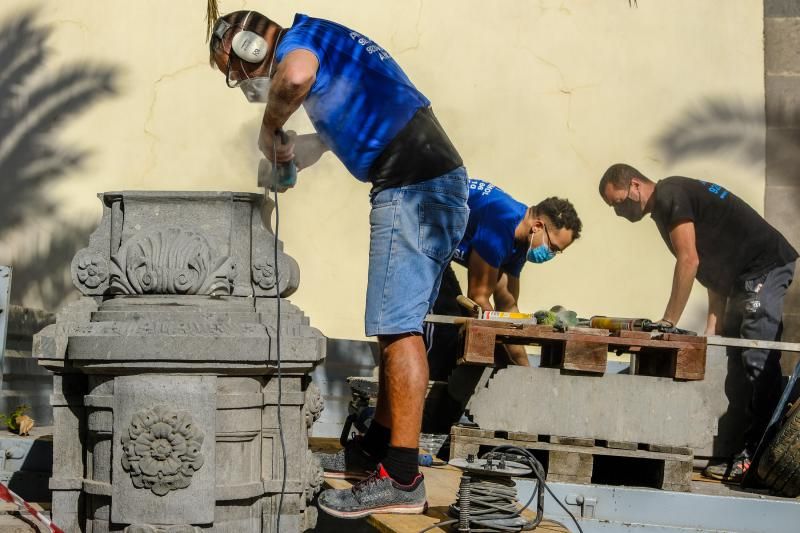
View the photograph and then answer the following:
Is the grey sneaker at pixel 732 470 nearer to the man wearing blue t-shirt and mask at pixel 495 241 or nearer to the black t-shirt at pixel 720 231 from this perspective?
the man wearing blue t-shirt and mask at pixel 495 241

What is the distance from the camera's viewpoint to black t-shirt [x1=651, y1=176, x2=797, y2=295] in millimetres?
7591

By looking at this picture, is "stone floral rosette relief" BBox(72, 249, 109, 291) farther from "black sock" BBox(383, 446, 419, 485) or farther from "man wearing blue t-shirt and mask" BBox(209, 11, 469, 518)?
"black sock" BBox(383, 446, 419, 485)

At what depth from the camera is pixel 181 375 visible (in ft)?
14.4

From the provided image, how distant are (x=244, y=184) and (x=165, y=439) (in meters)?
4.98

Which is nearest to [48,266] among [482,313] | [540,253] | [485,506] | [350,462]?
[540,253]

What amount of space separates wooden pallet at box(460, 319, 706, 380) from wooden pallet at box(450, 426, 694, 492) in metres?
0.36

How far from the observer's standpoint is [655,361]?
5973mm

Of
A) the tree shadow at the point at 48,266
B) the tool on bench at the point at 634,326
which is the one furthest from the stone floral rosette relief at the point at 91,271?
the tree shadow at the point at 48,266

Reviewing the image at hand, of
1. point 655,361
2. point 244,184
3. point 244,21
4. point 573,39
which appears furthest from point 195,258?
point 573,39

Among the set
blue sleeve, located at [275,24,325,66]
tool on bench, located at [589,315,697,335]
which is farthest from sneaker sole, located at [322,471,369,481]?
blue sleeve, located at [275,24,325,66]

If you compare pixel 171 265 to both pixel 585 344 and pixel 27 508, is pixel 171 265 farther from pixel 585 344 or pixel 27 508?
pixel 585 344

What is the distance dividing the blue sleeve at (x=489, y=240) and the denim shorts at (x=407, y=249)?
219 centimetres

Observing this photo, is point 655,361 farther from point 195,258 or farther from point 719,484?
point 195,258

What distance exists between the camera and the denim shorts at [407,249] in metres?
4.62
